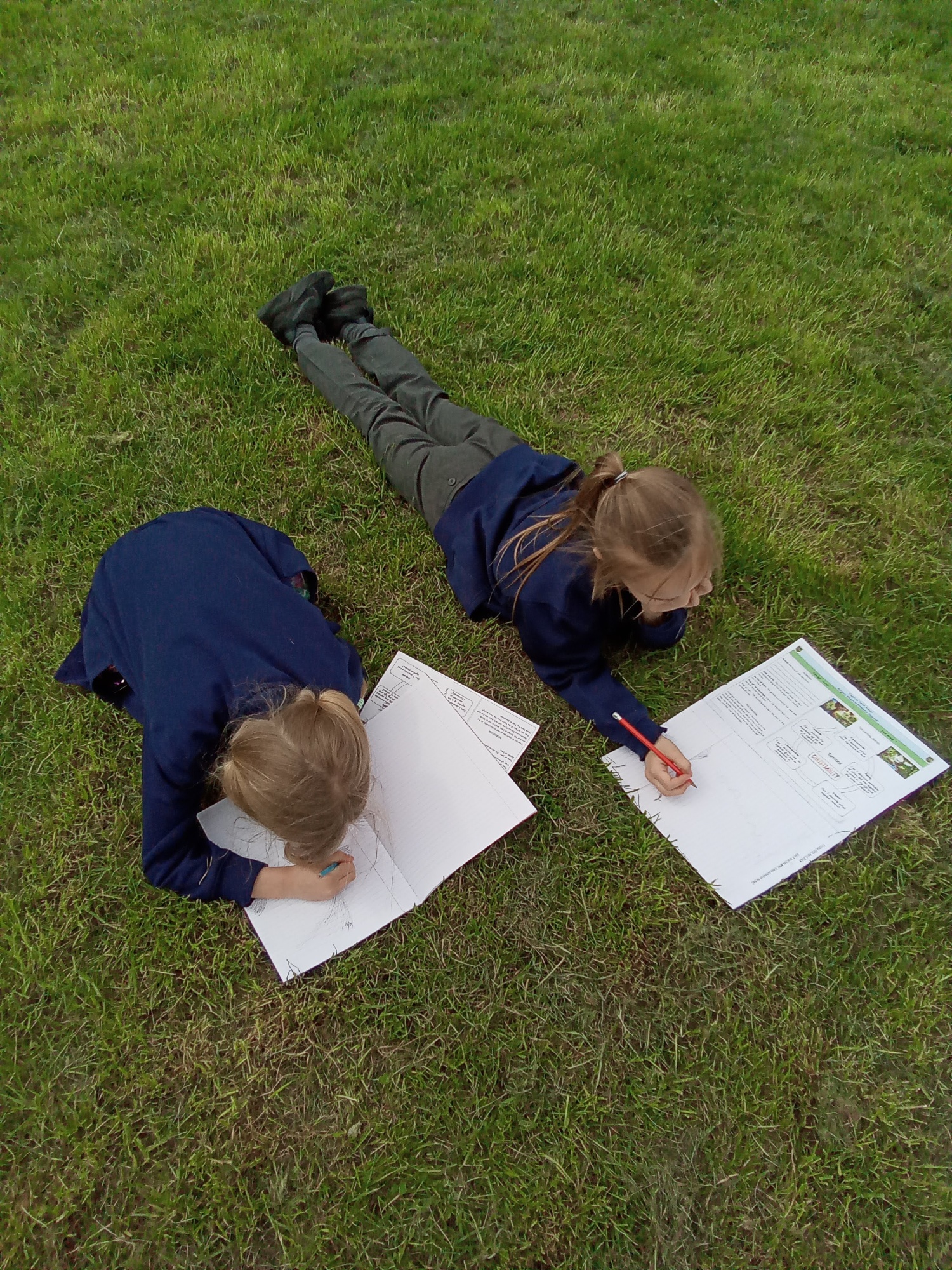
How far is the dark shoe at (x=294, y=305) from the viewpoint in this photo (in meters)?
2.84

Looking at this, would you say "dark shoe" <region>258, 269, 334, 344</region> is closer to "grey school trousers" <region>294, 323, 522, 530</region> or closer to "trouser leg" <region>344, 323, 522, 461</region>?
"grey school trousers" <region>294, 323, 522, 530</region>

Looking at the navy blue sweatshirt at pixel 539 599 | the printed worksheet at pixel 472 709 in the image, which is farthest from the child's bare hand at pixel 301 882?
the navy blue sweatshirt at pixel 539 599

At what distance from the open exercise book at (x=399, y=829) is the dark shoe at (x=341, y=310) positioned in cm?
165

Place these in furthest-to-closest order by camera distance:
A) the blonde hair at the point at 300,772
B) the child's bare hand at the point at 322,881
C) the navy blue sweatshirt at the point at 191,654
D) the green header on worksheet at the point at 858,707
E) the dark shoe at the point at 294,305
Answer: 1. the dark shoe at the point at 294,305
2. the green header on worksheet at the point at 858,707
3. the child's bare hand at the point at 322,881
4. the navy blue sweatshirt at the point at 191,654
5. the blonde hair at the point at 300,772

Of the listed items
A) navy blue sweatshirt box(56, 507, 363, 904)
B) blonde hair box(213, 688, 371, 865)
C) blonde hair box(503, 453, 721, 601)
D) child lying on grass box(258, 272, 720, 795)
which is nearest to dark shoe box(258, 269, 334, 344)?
child lying on grass box(258, 272, 720, 795)

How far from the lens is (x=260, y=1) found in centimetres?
416

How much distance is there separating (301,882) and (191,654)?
0.70m

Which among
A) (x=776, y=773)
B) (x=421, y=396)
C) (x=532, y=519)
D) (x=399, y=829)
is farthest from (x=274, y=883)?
(x=421, y=396)

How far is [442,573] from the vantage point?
254 cm

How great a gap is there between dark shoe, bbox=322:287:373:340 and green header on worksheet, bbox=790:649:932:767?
2.12 meters

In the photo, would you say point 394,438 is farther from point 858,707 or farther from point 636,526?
point 858,707

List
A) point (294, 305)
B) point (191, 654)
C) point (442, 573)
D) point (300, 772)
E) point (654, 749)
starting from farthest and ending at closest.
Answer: point (294, 305), point (442, 573), point (654, 749), point (191, 654), point (300, 772)

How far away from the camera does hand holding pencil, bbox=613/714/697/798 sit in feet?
6.83

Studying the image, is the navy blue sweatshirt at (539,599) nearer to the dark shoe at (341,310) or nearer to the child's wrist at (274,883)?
the child's wrist at (274,883)
